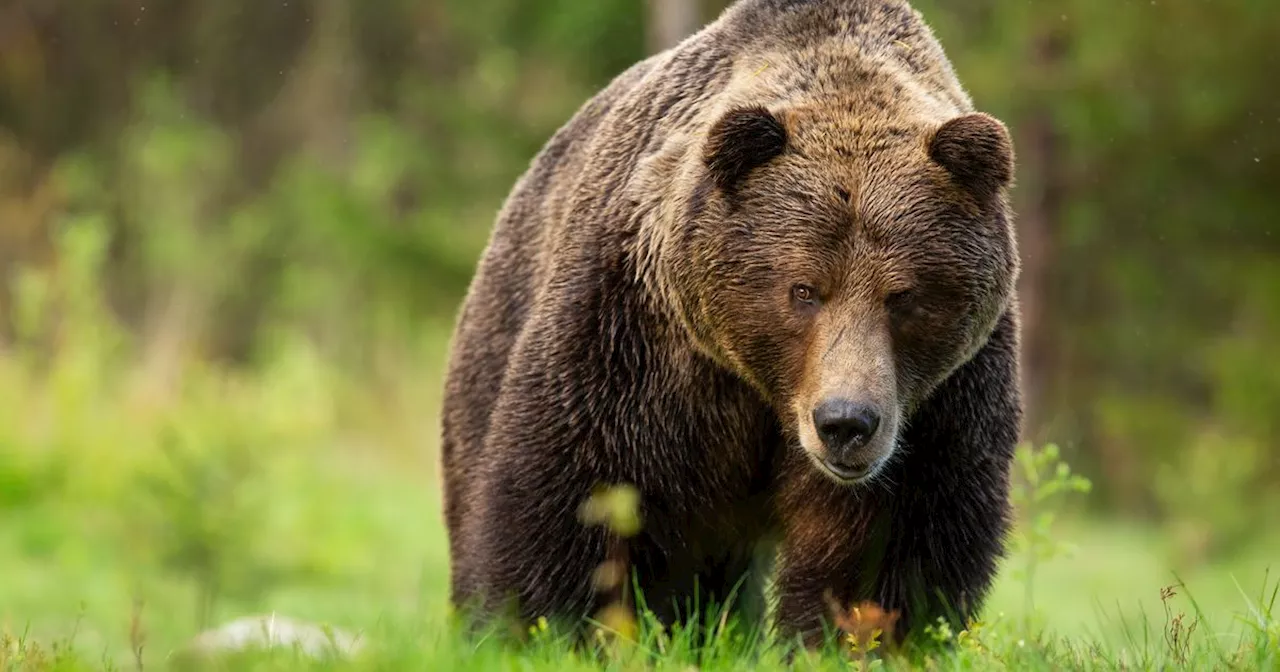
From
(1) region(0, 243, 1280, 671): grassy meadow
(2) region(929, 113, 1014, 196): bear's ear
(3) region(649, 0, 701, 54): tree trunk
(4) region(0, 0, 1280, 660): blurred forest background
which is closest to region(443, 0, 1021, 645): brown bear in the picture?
(2) region(929, 113, 1014, 196): bear's ear

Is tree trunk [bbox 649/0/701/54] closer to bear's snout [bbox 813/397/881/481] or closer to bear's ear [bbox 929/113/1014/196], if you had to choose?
bear's ear [bbox 929/113/1014/196]

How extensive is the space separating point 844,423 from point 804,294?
42cm

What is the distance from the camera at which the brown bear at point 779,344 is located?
4211mm

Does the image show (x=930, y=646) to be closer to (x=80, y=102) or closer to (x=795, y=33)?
(x=795, y=33)

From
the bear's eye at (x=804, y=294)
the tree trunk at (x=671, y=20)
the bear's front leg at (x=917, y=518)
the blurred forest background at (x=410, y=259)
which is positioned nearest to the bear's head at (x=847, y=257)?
the bear's eye at (x=804, y=294)

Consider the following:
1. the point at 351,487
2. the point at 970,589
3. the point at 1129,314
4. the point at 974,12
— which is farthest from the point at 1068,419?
the point at 970,589

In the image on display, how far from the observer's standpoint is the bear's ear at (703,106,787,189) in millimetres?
4273

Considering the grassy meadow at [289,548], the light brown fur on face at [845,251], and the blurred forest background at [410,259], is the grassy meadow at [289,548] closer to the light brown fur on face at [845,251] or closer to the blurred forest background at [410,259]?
the blurred forest background at [410,259]

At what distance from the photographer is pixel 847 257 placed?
13.8ft

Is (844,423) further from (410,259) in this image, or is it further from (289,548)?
(410,259)

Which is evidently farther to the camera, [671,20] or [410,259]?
[410,259]

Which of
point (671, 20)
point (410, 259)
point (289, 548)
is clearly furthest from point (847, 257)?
point (410, 259)

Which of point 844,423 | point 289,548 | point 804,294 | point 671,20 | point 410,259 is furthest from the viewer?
point 410,259

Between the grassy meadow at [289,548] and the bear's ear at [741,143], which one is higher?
the bear's ear at [741,143]
